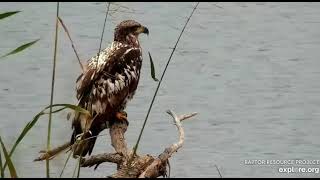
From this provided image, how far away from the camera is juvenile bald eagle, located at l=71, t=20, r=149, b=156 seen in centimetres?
674

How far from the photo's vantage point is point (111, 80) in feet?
23.3

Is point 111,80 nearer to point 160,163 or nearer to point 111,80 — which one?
point 111,80

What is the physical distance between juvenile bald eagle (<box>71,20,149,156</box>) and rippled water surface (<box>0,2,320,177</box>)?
490 mm

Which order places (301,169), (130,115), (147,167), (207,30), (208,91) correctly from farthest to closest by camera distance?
(207,30) → (208,91) → (130,115) → (301,169) → (147,167)

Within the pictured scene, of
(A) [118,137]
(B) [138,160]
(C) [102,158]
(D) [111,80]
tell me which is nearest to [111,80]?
(D) [111,80]

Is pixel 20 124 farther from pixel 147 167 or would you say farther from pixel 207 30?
pixel 207 30

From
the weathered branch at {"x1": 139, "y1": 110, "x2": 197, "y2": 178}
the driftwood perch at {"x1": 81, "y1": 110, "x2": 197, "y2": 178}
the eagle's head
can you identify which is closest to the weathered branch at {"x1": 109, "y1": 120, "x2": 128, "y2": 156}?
the driftwood perch at {"x1": 81, "y1": 110, "x2": 197, "y2": 178}

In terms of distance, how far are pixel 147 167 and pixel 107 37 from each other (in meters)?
6.78

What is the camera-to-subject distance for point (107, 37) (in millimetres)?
12219

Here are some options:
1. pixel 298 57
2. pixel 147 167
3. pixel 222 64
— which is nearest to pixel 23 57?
pixel 222 64

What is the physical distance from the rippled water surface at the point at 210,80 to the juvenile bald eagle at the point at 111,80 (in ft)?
1.61

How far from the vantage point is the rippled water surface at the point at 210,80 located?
9172mm

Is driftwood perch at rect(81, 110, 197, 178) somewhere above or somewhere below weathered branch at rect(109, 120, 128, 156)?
above

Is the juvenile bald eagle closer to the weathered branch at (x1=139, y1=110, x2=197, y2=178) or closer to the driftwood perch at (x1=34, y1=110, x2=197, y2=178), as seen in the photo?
the driftwood perch at (x1=34, y1=110, x2=197, y2=178)
